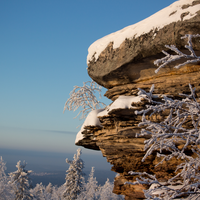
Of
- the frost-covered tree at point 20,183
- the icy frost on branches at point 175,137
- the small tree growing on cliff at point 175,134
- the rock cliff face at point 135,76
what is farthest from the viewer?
the frost-covered tree at point 20,183

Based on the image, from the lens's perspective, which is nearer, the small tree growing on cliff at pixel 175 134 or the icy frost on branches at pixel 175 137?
the small tree growing on cliff at pixel 175 134

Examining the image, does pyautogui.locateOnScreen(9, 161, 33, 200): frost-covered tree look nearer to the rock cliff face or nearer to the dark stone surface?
the rock cliff face

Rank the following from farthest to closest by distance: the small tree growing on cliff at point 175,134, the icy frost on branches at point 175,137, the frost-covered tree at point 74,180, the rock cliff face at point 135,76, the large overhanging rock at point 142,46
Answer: the frost-covered tree at point 74,180
the rock cliff face at point 135,76
the large overhanging rock at point 142,46
the icy frost on branches at point 175,137
the small tree growing on cliff at point 175,134

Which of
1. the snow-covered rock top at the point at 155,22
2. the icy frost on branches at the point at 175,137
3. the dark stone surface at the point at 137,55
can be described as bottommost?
the icy frost on branches at the point at 175,137

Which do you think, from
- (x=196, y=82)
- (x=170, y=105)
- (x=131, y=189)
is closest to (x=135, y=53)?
(x=196, y=82)

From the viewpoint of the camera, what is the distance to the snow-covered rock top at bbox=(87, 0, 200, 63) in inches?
269

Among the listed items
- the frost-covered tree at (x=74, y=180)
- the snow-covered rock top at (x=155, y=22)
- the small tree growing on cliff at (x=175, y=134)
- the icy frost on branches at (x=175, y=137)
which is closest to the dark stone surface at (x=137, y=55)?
the snow-covered rock top at (x=155, y=22)

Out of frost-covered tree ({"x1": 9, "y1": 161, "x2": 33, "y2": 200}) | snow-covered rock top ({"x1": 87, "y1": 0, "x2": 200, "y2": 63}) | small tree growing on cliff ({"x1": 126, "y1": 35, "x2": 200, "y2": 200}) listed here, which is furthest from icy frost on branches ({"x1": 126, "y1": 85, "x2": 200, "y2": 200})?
frost-covered tree ({"x1": 9, "y1": 161, "x2": 33, "y2": 200})

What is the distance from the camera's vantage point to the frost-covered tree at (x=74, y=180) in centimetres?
2319

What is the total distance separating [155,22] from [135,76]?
2567 mm

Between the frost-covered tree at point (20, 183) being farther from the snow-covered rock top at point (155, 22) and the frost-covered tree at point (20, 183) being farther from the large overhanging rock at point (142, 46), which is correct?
the snow-covered rock top at point (155, 22)

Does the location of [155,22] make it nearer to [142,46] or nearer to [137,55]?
[142,46]

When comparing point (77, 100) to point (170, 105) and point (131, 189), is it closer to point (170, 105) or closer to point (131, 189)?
point (131, 189)

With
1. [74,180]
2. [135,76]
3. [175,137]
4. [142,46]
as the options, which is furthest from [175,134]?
[74,180]
